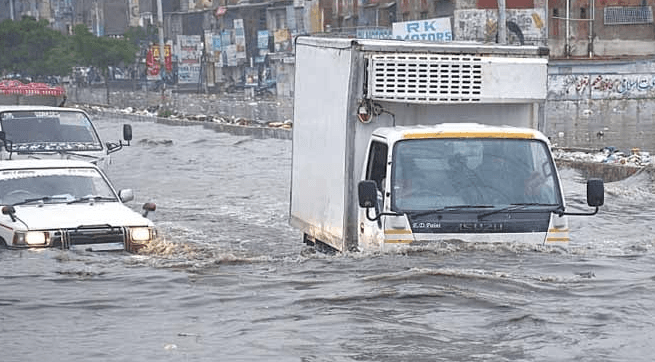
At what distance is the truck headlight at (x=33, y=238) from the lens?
13.7 meters

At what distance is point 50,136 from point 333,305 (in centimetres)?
1278

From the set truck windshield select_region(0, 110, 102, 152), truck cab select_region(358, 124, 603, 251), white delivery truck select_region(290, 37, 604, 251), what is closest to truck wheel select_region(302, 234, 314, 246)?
white delivery truck select_region(290, 37, 604, 251)

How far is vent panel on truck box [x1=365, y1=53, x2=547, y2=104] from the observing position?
12344mm

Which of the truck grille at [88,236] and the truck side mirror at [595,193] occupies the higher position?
the truck side mirror at [595,193]

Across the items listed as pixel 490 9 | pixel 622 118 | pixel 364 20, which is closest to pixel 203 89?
pixel 364 20

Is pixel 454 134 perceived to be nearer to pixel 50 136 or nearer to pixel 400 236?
pixel 400 236

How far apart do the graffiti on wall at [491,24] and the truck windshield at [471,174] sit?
4579 cm

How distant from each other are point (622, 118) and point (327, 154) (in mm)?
37642

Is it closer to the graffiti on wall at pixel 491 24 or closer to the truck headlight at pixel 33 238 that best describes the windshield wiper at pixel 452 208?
the truck headlight at pixel 33 238

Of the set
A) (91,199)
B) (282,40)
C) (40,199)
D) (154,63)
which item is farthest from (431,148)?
(154,63)

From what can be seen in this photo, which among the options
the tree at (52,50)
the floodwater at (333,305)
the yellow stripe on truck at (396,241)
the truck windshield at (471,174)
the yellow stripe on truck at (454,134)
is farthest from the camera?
the tree at (52,50)

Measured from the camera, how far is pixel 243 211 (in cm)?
2405

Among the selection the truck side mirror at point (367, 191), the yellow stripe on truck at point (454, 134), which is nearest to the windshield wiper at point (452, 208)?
the truck side mirror at point (367, 191)

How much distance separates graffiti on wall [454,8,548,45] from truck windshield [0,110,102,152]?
119ft
